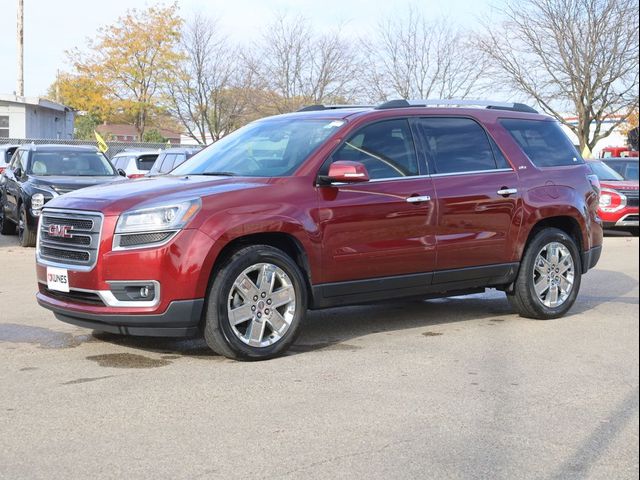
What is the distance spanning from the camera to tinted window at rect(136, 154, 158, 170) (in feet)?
71.1

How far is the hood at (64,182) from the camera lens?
1355cm

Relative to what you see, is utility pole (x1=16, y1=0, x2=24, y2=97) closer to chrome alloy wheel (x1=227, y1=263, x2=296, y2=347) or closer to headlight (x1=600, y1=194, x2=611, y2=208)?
headlight (x1=600, y1=194, x2=611, y2=208)

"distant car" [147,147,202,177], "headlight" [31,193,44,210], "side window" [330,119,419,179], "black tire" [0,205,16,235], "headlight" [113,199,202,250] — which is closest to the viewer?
"headlight" [113,199,202,250]

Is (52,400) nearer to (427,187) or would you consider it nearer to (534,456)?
(534,456)

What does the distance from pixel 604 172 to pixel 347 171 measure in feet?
42.7

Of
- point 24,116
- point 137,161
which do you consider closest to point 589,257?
point 137,161

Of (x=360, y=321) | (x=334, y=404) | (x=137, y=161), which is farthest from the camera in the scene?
(x=137, y=161)

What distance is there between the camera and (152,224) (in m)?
5.77

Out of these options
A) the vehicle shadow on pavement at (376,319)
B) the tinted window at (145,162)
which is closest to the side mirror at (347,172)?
the vehicle shadow on pavement at (376,319)

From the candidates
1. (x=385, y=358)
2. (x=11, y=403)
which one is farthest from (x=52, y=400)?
(x=385, y=358)

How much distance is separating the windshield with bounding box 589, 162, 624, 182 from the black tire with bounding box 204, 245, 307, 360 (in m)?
12.6

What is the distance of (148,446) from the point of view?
4277mm

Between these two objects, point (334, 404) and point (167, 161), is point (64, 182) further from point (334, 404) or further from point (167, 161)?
point (334, 404)

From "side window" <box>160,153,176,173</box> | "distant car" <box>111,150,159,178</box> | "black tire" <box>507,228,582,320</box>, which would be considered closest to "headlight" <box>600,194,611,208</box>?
"side window" <box>160,153,176,173</box>
